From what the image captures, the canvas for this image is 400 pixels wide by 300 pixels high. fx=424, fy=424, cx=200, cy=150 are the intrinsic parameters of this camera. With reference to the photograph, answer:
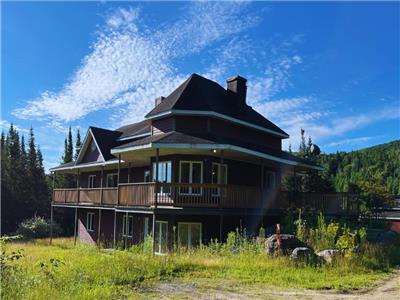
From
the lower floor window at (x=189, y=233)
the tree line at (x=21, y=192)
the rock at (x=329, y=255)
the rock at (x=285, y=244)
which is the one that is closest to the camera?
the rock at (x=329, y=255)

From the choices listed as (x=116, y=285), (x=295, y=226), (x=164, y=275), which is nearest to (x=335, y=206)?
(x=295, y=226)

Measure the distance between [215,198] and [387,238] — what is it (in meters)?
8.19

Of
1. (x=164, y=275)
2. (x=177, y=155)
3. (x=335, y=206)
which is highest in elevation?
(x=177, y=155)

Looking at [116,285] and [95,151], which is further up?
[95,151]

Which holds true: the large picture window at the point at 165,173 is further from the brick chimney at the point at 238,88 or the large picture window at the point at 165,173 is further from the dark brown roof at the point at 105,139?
the brick chimney at the point at 238,88

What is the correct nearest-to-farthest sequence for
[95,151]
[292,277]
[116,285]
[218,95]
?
[116,285] → [292,277] → [218,95] → [95,151]

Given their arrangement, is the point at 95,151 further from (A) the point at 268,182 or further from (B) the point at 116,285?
(B) the point at 116,285

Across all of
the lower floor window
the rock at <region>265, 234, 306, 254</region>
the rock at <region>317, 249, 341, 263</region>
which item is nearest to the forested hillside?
the lower floor window

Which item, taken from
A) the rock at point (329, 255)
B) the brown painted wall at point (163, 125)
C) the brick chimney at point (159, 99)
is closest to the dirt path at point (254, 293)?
the rock at point (329, 255)

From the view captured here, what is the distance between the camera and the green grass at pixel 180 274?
31.1 ft

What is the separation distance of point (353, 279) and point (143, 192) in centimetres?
1092

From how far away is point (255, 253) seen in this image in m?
15.7

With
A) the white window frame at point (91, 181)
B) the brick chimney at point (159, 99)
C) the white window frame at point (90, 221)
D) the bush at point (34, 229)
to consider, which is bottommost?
the bush at point (34, 229)

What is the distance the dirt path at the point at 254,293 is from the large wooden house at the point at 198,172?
23.0 feet
